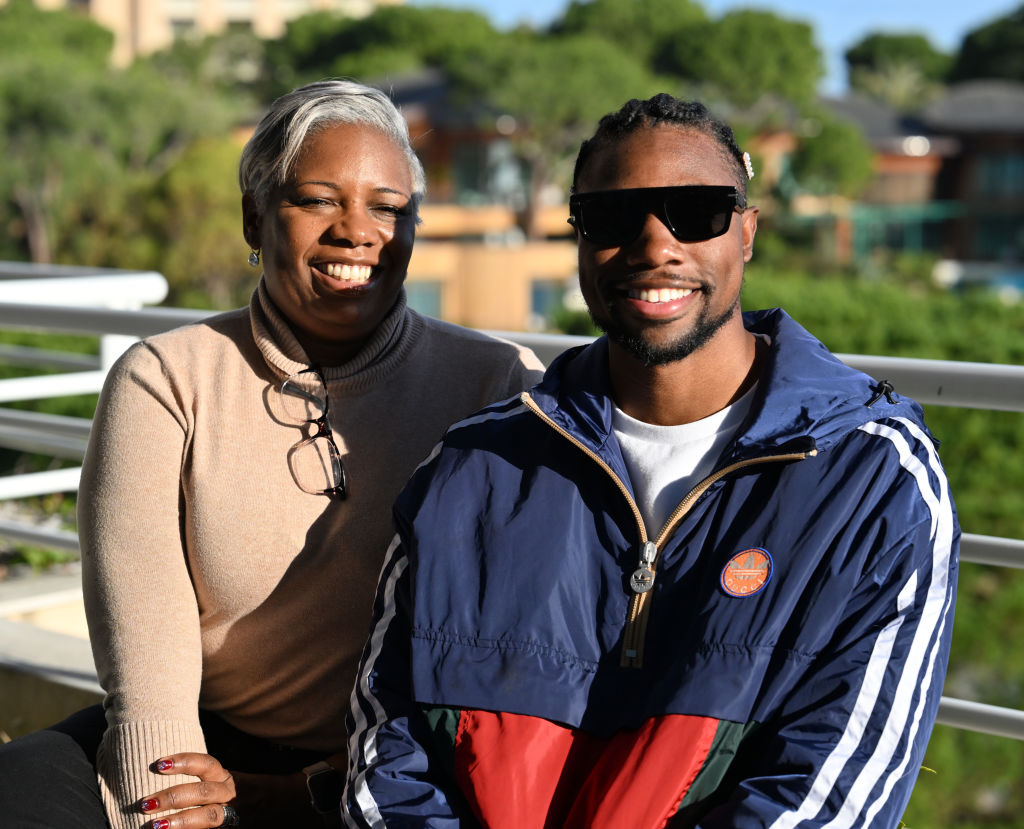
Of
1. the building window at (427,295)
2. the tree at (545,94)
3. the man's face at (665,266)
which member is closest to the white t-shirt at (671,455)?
the man's face at (665,266)

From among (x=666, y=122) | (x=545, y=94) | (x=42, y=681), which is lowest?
(x=42, y=681)

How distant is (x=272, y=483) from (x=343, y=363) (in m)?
0.26

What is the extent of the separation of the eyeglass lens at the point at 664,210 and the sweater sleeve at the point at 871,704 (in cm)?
46

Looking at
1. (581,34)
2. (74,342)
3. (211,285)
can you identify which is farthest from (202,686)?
(581,34)

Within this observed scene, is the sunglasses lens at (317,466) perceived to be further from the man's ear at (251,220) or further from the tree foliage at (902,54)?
the tree foliage at (902,54)

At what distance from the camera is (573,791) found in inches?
72.1

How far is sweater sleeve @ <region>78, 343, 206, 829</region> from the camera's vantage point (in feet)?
6.94

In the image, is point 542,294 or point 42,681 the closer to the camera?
point 42,681

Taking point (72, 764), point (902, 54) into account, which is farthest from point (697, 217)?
point (902, 54)

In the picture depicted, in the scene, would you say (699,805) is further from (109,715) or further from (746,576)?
(109,715)

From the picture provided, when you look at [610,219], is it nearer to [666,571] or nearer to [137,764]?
[666,571]

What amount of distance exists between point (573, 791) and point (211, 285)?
109ft

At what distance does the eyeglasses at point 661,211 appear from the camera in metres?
1.95

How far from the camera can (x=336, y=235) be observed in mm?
2256
